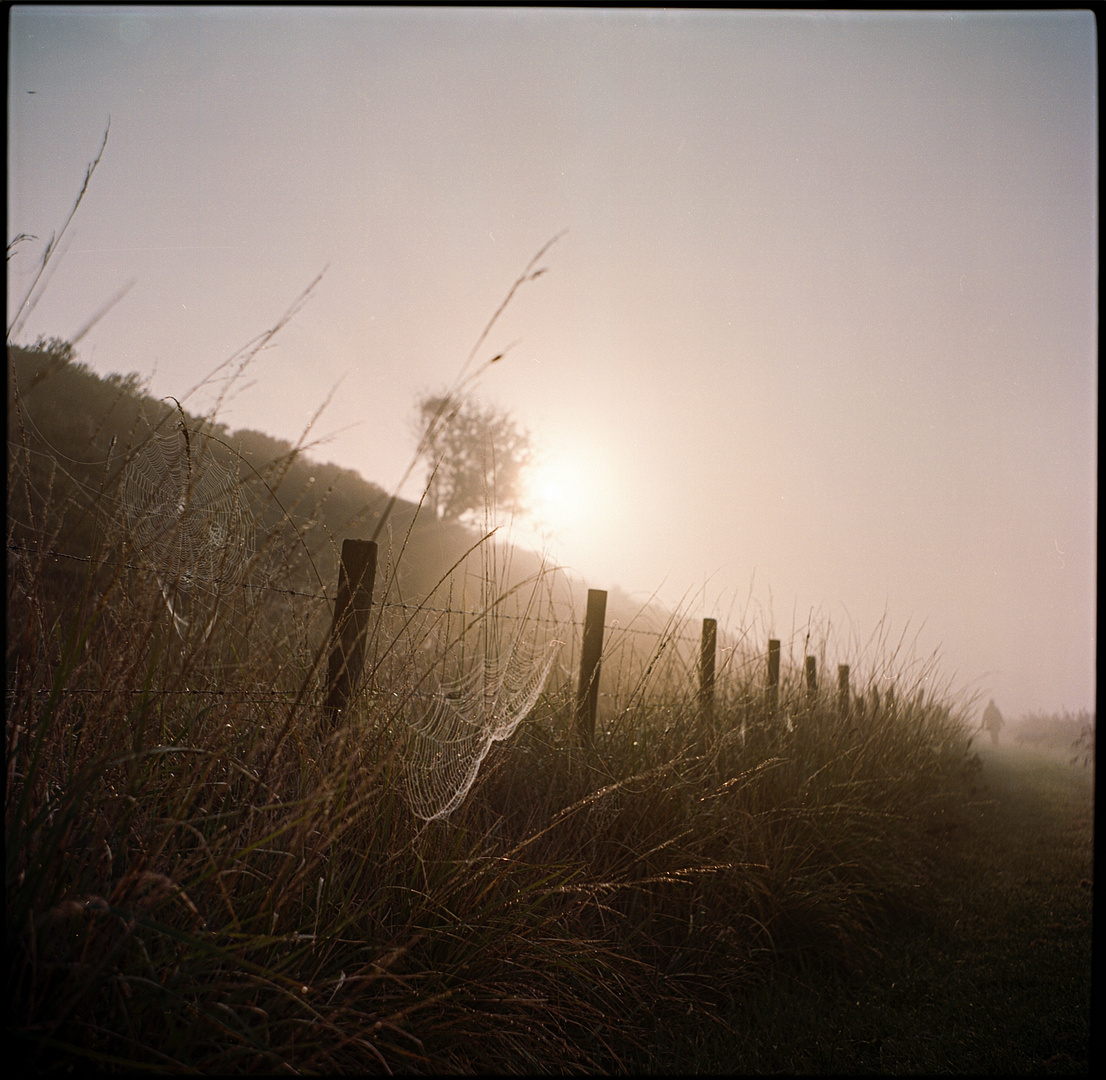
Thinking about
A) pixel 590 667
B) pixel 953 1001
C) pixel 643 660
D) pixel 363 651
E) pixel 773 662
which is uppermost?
Answer: pixel 773 662

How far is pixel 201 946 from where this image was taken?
1.05m

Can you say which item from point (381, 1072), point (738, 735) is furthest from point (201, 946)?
point (738, 735)

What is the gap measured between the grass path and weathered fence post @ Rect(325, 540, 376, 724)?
48.9 inches

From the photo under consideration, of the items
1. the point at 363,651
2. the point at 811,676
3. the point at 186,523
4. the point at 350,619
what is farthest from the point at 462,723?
the point at 811,676

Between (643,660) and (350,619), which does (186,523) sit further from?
(643,660)

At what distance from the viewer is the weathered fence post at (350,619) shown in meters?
1.91

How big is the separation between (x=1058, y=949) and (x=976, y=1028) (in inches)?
41.9

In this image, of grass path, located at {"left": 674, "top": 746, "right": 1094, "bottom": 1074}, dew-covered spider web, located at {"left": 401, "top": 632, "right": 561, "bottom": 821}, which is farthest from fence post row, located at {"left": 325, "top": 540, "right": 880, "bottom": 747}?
grass path, located at {"left": 674, "top": 746, "right": 1094, "bottom": 1074}

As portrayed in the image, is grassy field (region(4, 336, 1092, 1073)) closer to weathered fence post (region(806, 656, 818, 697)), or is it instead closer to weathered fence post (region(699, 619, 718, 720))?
weathered fence post (region(699, 619, 718, 720))

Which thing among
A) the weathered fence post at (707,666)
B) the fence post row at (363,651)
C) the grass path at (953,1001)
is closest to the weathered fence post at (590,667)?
the fence post row at (363,651)

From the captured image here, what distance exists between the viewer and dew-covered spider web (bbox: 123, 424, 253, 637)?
1.43 meters

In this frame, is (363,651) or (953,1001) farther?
(953,1001)

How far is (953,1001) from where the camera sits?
2371 millimetres

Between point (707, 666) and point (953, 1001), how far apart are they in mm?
1855
